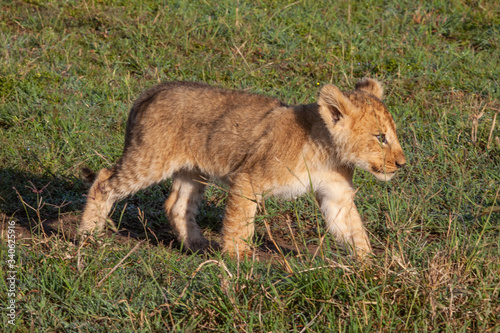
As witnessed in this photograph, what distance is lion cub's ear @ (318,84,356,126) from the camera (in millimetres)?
4414

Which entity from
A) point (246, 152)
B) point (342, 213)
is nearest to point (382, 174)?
point (342, 213)

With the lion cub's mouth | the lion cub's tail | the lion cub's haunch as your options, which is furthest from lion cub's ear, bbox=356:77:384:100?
the lion cub's tail

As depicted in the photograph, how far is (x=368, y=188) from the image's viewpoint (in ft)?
19.4

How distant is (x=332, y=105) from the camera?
4504mm

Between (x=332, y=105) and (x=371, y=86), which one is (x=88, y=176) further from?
(x=371, y=86)

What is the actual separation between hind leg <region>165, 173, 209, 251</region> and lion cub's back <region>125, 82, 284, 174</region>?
1.49 feet

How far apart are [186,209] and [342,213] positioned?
1487mm

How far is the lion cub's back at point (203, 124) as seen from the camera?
501cm

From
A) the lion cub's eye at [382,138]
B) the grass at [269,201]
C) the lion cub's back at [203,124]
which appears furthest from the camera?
the lion cub's back at [203,124]

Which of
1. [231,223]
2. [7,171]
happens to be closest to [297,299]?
[231,223]

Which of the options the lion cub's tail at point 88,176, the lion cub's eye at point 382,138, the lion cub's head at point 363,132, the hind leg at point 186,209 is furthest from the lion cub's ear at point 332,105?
the lion cub's tail at point 88,176

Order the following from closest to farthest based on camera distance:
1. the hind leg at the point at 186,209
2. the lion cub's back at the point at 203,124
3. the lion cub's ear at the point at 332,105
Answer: the lion cub's ear at the point at 332,105 → the lion cub's back at the point at 203,124 → the hind leg at the point at 186,209

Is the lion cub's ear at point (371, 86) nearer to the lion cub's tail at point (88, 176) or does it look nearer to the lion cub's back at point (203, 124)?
the lion cub's back at point (203, 124)

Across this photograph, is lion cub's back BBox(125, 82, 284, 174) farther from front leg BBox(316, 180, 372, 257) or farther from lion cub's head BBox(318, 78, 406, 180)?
front leg BBox(316, 180, 372, 257)
